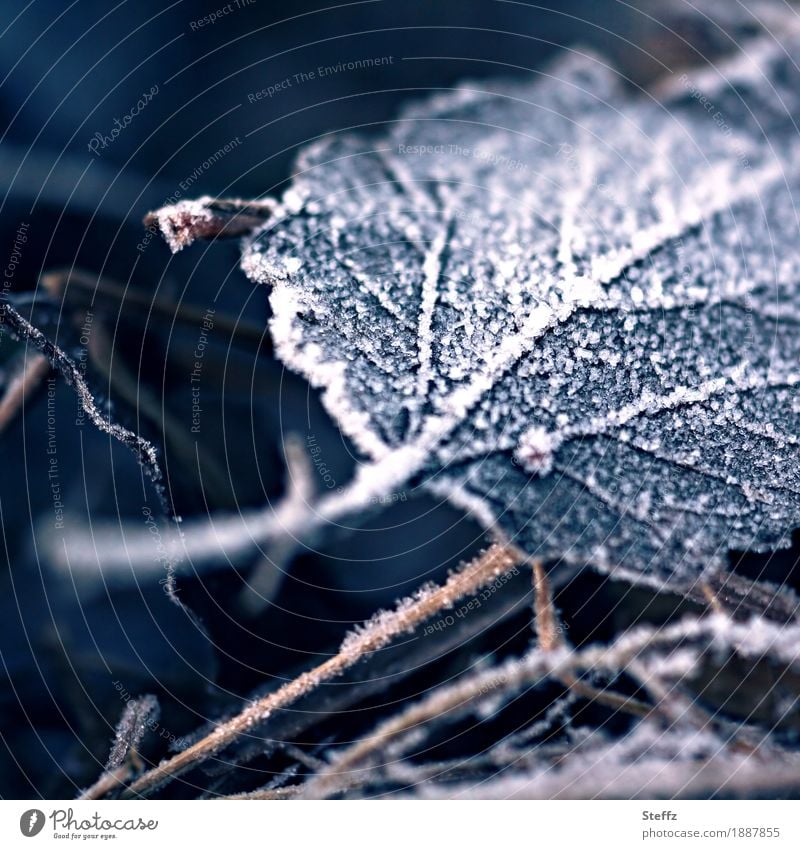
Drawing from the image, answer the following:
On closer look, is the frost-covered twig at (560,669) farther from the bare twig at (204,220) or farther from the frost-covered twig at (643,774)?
the bare twig at (204,220)

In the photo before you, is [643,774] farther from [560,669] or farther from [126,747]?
[126,747]

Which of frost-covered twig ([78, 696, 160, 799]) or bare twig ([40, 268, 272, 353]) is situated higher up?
bare twig ([40, 268, 272, 353])

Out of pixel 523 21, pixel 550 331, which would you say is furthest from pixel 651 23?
pixel 550 331

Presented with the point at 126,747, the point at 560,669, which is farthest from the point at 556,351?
the point at 126,747

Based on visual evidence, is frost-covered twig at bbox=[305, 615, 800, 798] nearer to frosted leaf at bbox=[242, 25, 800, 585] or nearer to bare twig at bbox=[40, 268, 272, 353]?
frosted leaf at bbox=[242, 25, 800, 585]

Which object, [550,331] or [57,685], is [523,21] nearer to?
[550,331]

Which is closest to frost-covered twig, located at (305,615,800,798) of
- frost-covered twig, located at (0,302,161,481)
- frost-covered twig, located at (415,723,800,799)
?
frost-covered twig, located at (415,723,800,799)

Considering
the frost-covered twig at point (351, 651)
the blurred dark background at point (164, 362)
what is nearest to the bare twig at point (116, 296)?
the blurred dark background at point (164, 362)

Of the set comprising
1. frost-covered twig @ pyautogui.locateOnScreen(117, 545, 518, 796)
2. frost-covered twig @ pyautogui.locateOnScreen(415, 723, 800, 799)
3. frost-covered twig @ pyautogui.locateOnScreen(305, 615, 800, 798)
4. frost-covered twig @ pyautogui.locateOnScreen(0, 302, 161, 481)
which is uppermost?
frost-covered twig @ pyautogui.locateOnScreen(0, 302, 161, 481)
